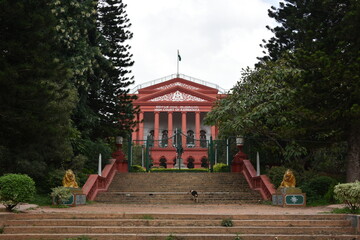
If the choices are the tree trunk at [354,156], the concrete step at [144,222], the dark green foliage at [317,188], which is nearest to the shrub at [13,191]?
the concrete step at [144,222]

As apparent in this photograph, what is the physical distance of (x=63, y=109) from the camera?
14000mm

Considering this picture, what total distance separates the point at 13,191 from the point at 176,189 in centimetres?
738

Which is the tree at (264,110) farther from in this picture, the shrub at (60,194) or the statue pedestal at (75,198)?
the shrub at (60,194)

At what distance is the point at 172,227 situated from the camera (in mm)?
7766

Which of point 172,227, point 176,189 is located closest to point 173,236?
point 172,227

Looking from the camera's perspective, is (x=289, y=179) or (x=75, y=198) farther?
(x=289, y=179)

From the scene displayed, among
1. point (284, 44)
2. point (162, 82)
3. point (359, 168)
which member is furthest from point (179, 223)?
point (162, 82)

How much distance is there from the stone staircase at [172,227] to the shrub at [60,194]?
3246 millimetres

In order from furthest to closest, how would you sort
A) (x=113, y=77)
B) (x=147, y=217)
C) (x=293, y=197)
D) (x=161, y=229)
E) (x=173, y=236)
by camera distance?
(x=113, y=77) < (x=293, y=197) < (x=147, y=217) < (x=161, y=229) < (x=173, y=236)

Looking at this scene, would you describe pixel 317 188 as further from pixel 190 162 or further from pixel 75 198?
pixel 190 162

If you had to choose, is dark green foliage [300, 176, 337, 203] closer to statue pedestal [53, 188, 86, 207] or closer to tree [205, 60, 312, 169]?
tree [205, 60, 312, 169]

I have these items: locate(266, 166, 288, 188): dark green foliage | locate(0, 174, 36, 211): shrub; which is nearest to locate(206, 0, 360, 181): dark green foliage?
locate(266, 166, 288, 188): dark green foliage

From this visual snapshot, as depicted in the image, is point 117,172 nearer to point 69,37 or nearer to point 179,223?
point 69,37

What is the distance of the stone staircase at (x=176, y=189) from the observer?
14117mm
